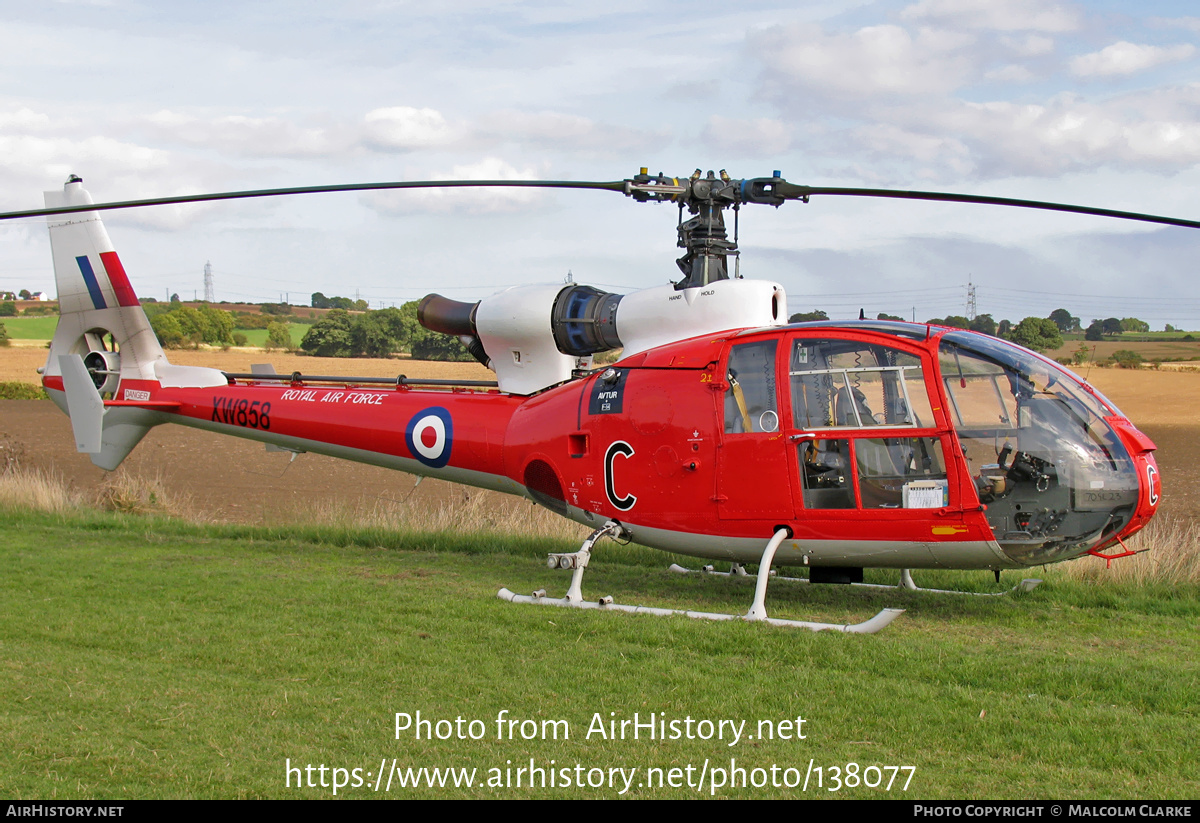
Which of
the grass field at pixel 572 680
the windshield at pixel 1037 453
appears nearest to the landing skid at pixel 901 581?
the grass field at pixel 572 680

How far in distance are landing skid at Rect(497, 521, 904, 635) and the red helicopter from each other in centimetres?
3

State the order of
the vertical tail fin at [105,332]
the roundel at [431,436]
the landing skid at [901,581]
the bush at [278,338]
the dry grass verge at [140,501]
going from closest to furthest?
the landing skid at [901,581] → the roundel at [431,436] → the vertical tail fin at [105,332] → the dry grass verge at [140,501] → the bush at [278,338]

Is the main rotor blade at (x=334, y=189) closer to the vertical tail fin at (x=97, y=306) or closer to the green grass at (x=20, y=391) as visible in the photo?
the vertical tail fin at (x=97, y=306)

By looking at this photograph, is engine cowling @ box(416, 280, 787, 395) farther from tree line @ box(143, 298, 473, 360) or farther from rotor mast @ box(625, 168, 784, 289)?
tree line @ box(143, 298, 473, 360)

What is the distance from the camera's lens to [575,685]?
6.95 m

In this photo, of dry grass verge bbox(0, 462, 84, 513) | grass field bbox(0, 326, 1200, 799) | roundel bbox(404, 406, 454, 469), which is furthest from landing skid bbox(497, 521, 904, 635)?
dry grass verge bbox(0, 462, 84, 513)

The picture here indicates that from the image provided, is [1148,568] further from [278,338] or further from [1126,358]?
[278,338]

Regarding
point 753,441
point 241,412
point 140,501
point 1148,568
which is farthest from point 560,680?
point 140,501

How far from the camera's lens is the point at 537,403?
1130 centimetres

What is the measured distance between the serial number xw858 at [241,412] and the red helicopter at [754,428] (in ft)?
3.87

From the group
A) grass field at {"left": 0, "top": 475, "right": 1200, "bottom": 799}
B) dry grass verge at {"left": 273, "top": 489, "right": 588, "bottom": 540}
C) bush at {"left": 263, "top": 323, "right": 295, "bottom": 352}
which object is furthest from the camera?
bush at {"left": 263, "top": 323, "right": 295, "bottom": 352}

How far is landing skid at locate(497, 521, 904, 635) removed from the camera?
8.19 metres

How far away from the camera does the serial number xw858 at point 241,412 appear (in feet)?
44.5
